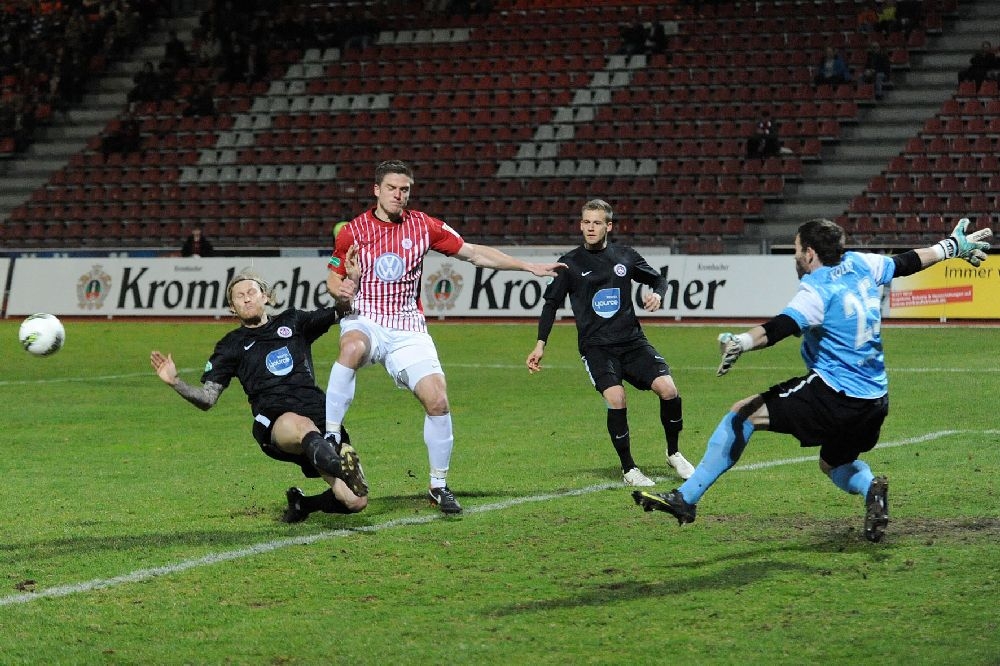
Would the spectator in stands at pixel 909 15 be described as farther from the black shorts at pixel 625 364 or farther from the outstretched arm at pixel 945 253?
the outstretched arm at pixel 945 253

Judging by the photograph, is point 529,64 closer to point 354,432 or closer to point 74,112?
point 74,112

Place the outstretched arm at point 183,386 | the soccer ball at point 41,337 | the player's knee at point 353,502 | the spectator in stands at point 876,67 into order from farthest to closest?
the spectator in stands at point 876,67 < the soccer ball at point 41,337 < the player's knee at point 353,502 < the outstretched arm at point 183,386

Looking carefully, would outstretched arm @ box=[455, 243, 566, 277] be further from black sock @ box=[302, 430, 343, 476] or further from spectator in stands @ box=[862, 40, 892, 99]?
spectator in stands @ box=[862, 40, 892, 99]

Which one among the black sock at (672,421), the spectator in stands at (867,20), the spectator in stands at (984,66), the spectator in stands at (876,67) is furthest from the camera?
the spectator in stands at (867,20)

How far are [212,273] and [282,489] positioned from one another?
21.1 meters

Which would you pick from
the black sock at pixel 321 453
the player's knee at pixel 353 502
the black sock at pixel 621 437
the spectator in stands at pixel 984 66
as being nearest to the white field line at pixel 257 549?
the player's knee at pixel 353 502

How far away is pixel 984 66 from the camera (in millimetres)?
32594

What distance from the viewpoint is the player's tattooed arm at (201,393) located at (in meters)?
7.84

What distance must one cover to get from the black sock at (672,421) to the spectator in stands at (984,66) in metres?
25.1

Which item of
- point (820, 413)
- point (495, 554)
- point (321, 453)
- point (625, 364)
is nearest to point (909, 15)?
point (625, 364)

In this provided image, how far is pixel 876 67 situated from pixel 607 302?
25313mm

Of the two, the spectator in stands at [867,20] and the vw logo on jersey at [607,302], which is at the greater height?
the spectator in stands at [867,20]

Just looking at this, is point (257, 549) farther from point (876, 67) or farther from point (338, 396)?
point (876, 67)

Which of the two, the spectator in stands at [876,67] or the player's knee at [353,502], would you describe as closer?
the player's knee at [353,502]
